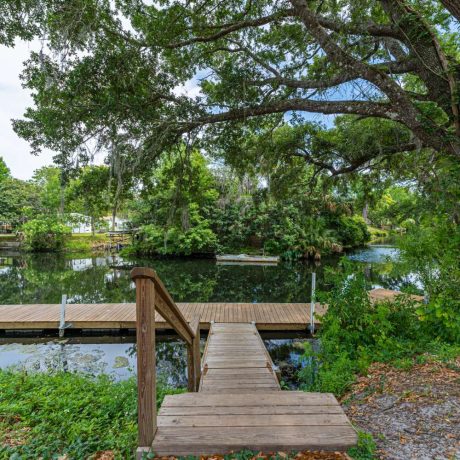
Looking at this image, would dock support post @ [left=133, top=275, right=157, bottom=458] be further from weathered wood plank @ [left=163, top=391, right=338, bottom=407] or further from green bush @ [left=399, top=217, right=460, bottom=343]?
green bush @ [left=399, top=217, right=460, bottom=343]

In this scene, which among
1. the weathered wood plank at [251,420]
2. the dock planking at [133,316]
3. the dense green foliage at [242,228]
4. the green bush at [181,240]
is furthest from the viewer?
the dense green foliage at [242,228]

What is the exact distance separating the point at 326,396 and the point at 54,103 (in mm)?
4989

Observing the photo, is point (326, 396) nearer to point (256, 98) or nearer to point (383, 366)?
point (383, 366)

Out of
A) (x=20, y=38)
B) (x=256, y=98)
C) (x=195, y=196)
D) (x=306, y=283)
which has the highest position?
(x=20, y=38)

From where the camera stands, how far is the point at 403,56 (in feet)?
11.4

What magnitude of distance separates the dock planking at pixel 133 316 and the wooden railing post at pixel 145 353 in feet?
14.5

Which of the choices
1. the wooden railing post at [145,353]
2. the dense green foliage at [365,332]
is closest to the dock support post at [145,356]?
the wooden railing post at [145,353]

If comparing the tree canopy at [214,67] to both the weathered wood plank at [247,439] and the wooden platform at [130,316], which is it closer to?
the weathered wood plank at [247,439]

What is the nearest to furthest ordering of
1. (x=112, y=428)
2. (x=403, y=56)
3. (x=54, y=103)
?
(x=112, y=428), (x=403, y=56), (x=54, y=103)

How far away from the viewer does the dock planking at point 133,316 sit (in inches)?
245

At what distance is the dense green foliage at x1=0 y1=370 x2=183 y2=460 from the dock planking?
2.95 meters

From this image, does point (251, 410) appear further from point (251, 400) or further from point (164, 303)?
point (164, 303)

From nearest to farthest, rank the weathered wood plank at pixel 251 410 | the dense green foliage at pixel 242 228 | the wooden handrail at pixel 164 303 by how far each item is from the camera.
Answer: the wooden handrail at pixel 164 303 < the weathered wood plank at pixel 251 410 < the dense green foliage at pixel 242 228

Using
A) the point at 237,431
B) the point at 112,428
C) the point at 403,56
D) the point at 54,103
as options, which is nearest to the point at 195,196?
the point at 54,103
